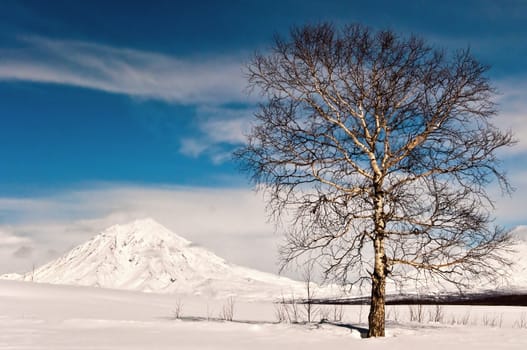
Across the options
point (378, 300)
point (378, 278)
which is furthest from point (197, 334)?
point (378, 278)

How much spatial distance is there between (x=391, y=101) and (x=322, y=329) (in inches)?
229

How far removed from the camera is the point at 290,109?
591 inches

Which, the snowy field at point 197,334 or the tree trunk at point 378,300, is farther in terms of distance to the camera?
the tree trunk at point 378,300

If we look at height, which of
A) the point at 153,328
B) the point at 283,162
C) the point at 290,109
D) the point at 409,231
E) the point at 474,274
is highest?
the point at 290,109

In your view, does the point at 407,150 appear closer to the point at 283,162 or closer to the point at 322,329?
the point at 283,162

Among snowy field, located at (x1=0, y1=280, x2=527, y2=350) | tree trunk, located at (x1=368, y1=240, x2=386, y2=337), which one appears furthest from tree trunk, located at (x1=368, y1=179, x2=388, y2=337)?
snowy field, located at (x1=0, y1=280, x2=527, y2=350)

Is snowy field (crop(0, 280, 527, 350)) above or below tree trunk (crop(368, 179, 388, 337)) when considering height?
below

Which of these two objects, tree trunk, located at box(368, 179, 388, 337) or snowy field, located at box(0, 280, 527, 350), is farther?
tree trunk, located at box(368, 179, 388, 337)

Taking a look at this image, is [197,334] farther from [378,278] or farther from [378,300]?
[378,278]

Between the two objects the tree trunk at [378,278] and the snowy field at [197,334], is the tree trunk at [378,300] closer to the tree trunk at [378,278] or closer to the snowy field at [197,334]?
the tree trunk at [378,278]

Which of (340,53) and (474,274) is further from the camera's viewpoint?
(340,53)

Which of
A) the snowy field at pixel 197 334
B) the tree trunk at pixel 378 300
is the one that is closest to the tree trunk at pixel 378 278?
the tree trunk at pixel 378 300

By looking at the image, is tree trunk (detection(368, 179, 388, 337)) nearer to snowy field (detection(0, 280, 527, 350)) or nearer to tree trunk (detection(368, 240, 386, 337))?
tree trunk (detection(368, 240, 386, 337))

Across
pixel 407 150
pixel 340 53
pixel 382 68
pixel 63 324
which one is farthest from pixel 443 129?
pixel 63 324
